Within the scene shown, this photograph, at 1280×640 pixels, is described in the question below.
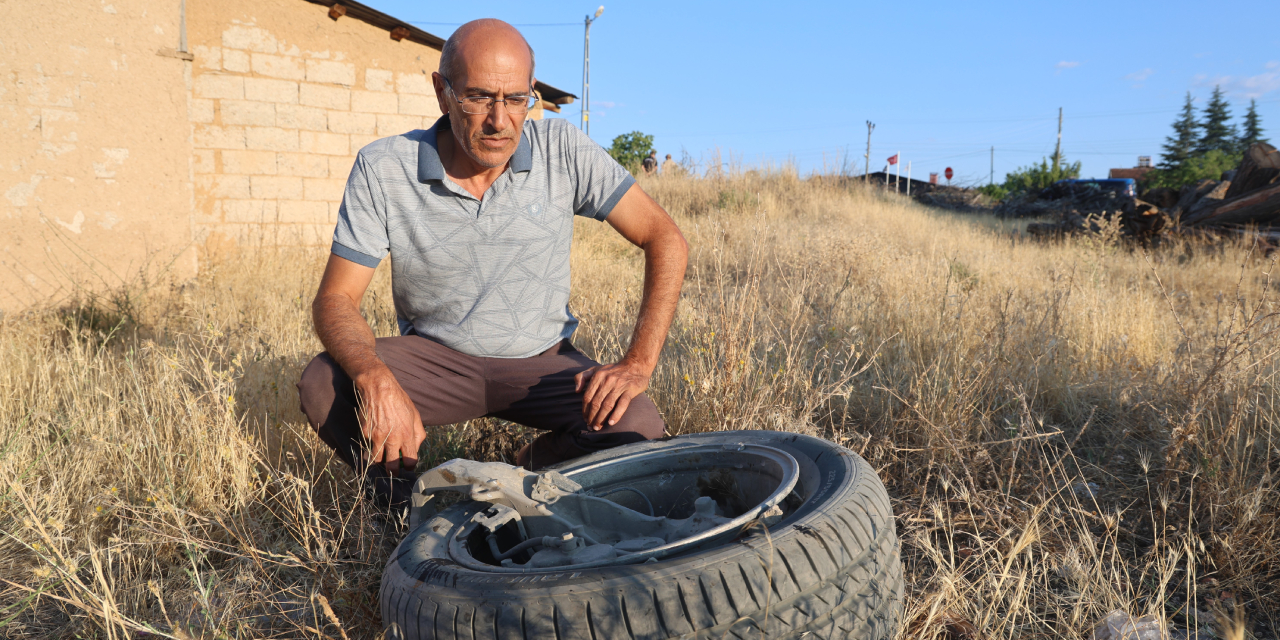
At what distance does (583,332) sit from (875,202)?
10363 millimetres

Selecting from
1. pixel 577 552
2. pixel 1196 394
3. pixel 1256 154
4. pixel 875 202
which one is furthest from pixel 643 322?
pixel 875 202

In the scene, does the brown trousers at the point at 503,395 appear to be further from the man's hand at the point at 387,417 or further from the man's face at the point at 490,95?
the man's face at the point at 490,95

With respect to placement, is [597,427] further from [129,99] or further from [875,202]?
[875,202]

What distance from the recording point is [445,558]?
1.64 metres

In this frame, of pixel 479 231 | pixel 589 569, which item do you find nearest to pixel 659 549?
pixel 589 569

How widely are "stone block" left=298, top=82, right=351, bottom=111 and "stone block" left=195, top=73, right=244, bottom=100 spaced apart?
23.8 inches

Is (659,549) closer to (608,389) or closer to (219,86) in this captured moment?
(608,389)

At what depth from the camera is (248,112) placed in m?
7.81

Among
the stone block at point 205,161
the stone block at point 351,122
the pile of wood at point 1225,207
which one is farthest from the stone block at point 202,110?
the pile of wood at point 1225,207

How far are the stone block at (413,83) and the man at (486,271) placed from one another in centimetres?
668

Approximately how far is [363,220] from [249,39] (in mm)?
6678

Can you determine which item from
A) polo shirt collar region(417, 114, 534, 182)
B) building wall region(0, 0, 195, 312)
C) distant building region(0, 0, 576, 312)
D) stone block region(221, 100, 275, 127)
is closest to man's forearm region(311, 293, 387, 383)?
polo shirt collar region(417, 114, 534, 182)

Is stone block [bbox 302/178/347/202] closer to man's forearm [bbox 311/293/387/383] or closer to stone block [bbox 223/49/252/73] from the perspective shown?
stone block [bbox 223/49/252/73]

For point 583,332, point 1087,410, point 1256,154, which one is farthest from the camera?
point 1256,154
